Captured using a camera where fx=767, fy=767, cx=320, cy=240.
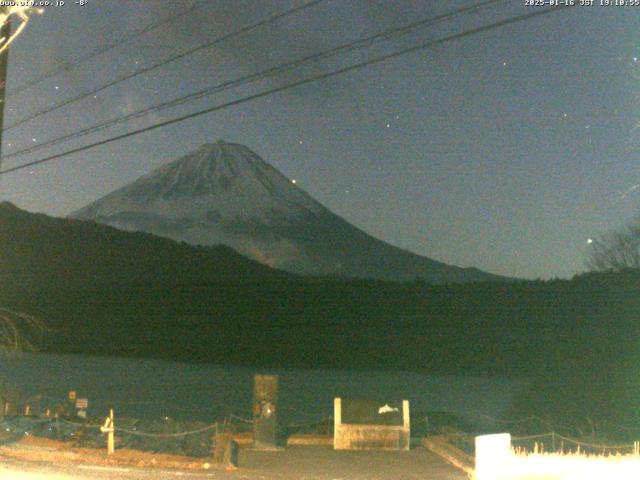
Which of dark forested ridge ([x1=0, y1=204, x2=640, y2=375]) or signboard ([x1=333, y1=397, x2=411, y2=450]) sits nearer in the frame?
signboard ([x1=333, y1=397, x2=411, y2=450])

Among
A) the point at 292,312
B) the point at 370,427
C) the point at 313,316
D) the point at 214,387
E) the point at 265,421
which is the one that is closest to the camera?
the point at 265,421

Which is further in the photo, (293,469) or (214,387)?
(214,387)

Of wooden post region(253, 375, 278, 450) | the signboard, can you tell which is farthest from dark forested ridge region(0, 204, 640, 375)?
wooden post region(253, 375, 278, 450)

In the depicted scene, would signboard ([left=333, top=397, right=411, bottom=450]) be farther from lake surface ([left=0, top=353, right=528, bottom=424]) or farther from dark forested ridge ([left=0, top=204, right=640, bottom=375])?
dark forested ridge ([left=0, top=204, right=640, bottom=375])

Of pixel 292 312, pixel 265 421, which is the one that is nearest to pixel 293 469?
pixel 265 421

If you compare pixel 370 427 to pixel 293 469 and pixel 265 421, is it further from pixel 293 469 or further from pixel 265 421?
pixel 293 469

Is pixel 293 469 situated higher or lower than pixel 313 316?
lower

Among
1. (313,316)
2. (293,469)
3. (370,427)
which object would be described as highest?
(313,316)

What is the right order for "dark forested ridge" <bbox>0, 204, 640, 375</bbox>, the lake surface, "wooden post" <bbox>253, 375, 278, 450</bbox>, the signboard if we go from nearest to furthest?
"wooden post" <bbox>253, 375, 278, 450</bbox> → the signboard → the lake surface → "dark forested ridge" <bbox>0, 204, 640, 375</bbox>

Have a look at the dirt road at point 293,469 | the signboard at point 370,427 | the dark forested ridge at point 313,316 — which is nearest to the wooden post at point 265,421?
the dirt road at point 293,469

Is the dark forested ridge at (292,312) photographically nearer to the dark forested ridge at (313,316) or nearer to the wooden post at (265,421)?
the dark forested ridge at (313,316)
